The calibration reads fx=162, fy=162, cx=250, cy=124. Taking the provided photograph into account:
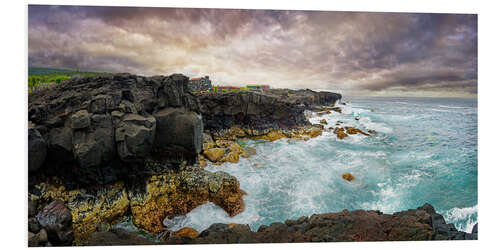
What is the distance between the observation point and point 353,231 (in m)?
2.60

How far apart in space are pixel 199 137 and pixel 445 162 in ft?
19.0

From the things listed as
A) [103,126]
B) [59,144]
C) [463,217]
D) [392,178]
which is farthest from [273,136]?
[59,144]

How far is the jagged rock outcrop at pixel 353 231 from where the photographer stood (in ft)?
8.16

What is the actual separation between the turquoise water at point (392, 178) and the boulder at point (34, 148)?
8.56ft

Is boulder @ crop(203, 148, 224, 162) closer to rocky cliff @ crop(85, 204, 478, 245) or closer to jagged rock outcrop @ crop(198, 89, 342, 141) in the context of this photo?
jagged rock outcrop @ crop(198, 89, 342, 141)

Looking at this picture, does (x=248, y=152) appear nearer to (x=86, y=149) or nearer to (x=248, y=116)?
(x=248, y=116)

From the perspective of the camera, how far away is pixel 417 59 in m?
3.47

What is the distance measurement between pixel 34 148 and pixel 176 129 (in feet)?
7.47

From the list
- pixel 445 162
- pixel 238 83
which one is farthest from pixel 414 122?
pixel 238 83

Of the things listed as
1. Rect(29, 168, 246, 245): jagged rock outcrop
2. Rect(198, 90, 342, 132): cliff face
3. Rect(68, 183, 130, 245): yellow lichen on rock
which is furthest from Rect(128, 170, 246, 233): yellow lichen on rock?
Rect(198, 90, 342, 132): cliff face

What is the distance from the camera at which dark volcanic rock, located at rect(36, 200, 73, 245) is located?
102 inches

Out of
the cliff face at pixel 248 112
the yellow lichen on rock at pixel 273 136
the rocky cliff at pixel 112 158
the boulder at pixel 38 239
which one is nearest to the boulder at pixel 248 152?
the yellow lichen on rock at pixel 273 136

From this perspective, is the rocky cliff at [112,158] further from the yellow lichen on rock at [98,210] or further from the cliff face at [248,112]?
the cliff face at [248,112]

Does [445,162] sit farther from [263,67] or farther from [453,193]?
[263,67]
